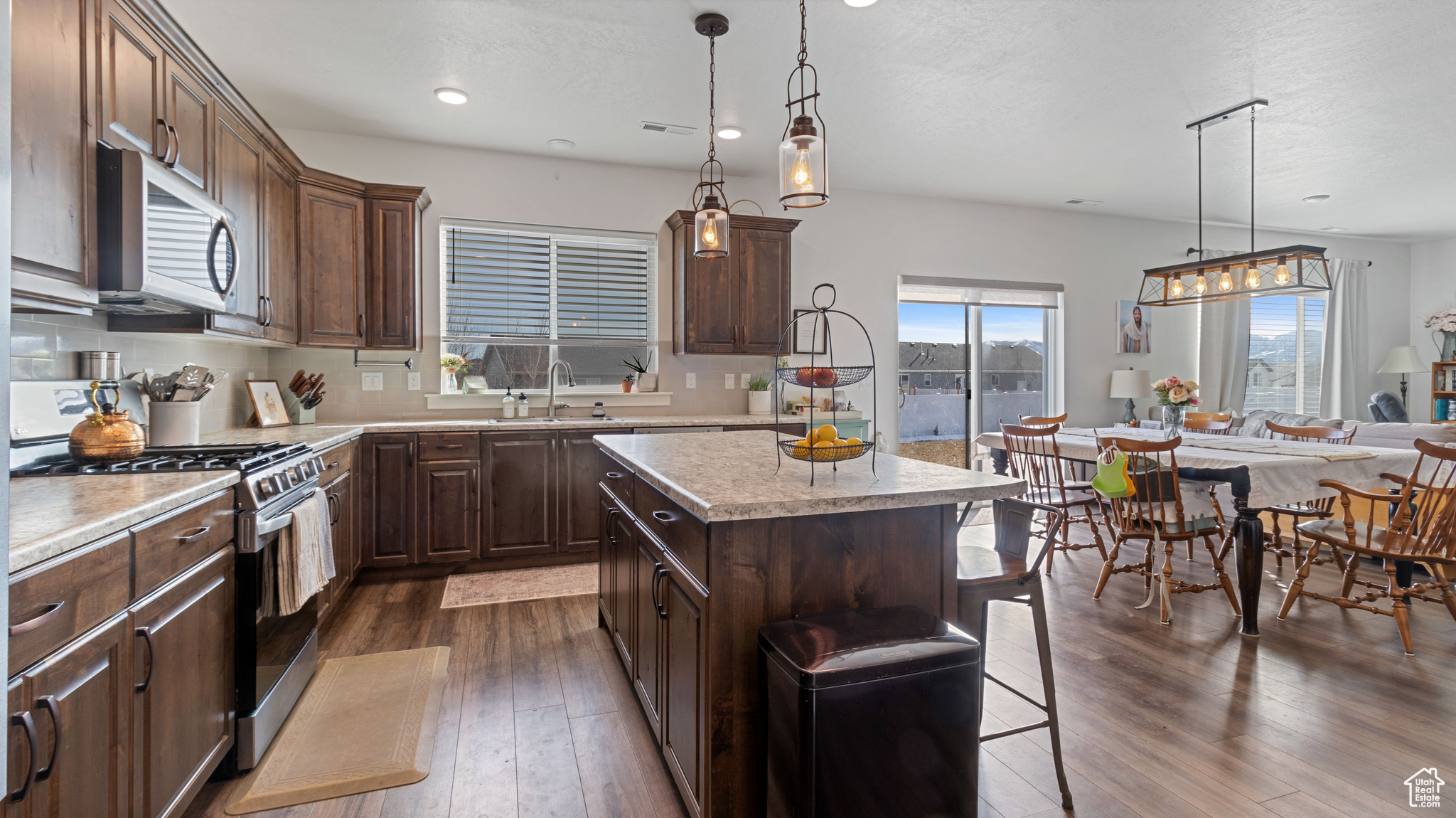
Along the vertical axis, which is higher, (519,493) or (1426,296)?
(1426,296)

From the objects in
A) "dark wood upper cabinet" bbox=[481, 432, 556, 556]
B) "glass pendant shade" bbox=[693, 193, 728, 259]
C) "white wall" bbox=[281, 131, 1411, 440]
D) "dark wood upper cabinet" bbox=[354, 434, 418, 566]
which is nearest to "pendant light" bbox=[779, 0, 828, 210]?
"glass pendant shade" bbox=[693, 193, 728, 259]

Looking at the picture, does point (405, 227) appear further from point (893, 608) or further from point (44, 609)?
point (893, 608)

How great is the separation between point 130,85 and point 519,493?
8.48 feet

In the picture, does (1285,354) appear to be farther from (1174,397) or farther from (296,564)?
(296,564)

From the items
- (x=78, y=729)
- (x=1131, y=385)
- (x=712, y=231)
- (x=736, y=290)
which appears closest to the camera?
(x=78, y=729)

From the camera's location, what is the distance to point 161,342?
3041mm

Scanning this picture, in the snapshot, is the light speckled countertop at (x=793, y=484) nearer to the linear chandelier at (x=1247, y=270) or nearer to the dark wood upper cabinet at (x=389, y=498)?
the dark wood upper cabinet at (x=389, y=498)

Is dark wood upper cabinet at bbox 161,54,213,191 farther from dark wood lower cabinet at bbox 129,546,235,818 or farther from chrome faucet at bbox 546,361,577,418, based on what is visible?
chrome faucet at bbox 546,361,577,418

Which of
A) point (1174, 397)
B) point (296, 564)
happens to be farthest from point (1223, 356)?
point (296, 564)

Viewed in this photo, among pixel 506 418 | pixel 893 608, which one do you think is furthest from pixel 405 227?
pixel 893 608

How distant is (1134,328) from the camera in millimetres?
6633

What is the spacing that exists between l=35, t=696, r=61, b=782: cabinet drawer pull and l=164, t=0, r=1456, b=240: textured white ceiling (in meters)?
2.76

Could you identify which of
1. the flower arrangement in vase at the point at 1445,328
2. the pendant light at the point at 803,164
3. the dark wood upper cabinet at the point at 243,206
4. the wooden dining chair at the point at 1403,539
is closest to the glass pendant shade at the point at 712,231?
the pendant light at the point at 803,164

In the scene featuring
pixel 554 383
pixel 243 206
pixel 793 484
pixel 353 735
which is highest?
pixel 243 206
